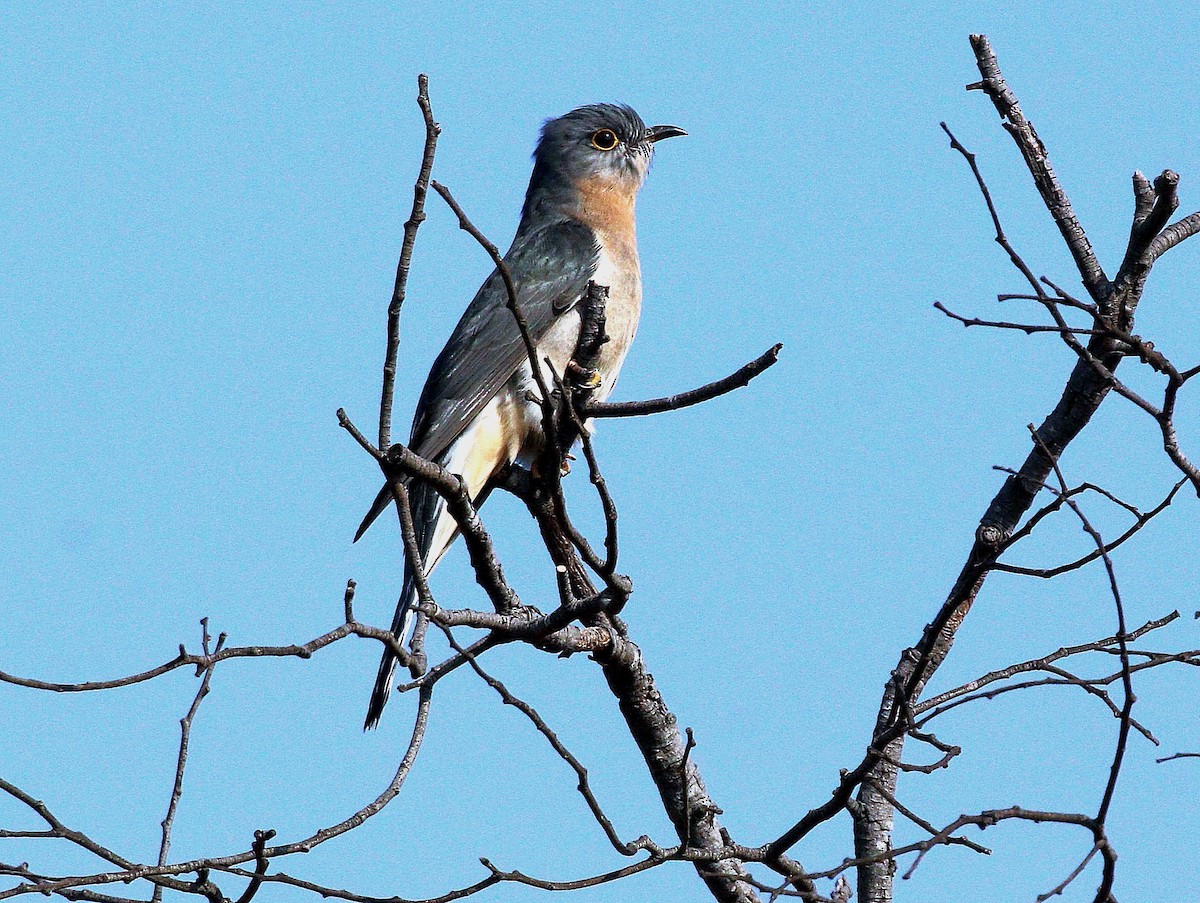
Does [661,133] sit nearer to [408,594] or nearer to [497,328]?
[497,328]

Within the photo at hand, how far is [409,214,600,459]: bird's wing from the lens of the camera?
5.94 meters

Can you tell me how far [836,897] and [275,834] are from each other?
2.18 m

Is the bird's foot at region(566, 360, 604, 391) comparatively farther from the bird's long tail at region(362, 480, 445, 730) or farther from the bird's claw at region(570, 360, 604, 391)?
the bird's long tail at region(362, 480, 445, 730)

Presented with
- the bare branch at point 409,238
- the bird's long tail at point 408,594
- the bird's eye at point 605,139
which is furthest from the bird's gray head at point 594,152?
the bare branch at point 409,238

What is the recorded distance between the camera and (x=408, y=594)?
5.20 m

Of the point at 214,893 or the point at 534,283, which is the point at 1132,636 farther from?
the point at 534,283

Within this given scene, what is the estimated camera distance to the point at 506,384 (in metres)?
6.06

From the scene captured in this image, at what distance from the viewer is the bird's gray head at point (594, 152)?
24.3 ft

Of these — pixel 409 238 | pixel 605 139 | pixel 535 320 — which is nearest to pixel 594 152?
pixel 605 139

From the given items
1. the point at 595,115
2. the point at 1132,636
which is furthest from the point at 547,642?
the point at 595,115

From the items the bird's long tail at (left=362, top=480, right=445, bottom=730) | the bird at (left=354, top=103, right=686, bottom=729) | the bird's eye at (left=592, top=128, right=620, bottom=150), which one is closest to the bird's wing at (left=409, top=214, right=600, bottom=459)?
the bird at (left=354, top=103, right=686, bottom=729)

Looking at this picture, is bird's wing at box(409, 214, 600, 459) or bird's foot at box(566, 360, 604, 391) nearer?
bird's foot at box(566, 360, 604, 391)

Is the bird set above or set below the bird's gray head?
below

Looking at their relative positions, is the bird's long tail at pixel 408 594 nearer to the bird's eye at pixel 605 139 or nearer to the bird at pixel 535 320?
the bird at pixel 535 320
